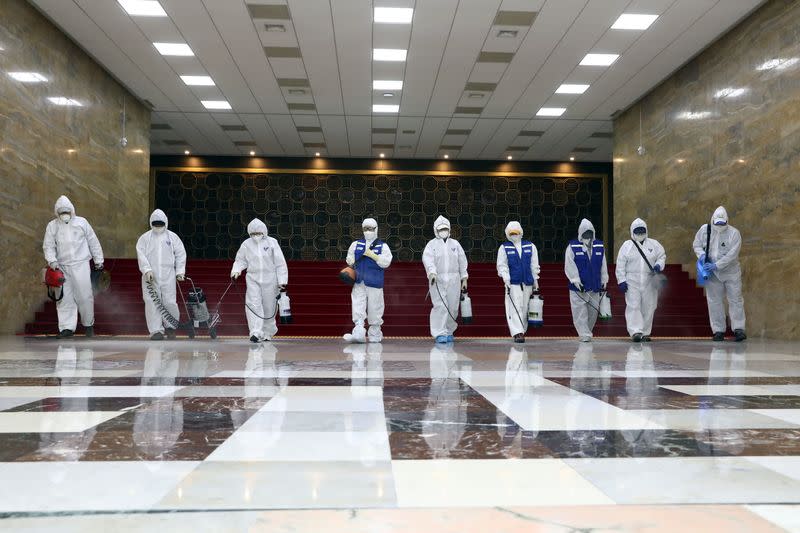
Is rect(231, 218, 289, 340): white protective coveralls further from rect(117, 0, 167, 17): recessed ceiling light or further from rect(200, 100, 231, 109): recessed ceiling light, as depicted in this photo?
rect(200, 100, 231, 109): recessed ceiling light

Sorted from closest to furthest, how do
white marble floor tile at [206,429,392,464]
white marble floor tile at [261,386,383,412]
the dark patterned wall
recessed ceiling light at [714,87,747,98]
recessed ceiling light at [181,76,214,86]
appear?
white marble floor tile at [206,429,392,464] < white marble floor tile at [261,386,383,412] < recessed ceiling light at [714,87,747,98] < recessed ceiling light at [181,76,214,86] < the dark patterned wall

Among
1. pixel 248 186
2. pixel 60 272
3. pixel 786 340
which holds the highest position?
pixel 248 186

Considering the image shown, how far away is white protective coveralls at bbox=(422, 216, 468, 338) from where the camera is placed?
970 centimetres

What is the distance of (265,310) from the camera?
9.45m

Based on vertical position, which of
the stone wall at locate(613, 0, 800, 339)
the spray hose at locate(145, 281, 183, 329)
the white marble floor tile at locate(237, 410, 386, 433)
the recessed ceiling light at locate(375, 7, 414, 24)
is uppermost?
the recessed ceiling light at locate(375, 7, 414, 24)

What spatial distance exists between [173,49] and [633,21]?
8.59 meters

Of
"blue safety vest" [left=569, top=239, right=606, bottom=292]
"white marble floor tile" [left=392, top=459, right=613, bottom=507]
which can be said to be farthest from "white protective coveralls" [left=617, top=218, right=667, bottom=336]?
"white marble floor tile" [left=392, top=459, right=613, bottom=507]

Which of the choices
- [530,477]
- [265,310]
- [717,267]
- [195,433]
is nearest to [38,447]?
[195,433]

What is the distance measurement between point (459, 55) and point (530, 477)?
11.6m

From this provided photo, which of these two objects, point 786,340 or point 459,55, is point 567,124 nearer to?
point 459,55

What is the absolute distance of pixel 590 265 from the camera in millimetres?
9945

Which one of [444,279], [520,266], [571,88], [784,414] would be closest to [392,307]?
[444,279]

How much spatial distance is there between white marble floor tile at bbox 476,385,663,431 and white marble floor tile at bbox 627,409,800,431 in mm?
72

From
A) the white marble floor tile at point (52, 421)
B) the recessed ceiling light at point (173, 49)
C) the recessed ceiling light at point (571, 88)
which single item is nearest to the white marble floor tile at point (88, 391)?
the white marble floor tile at point (52, 421)
